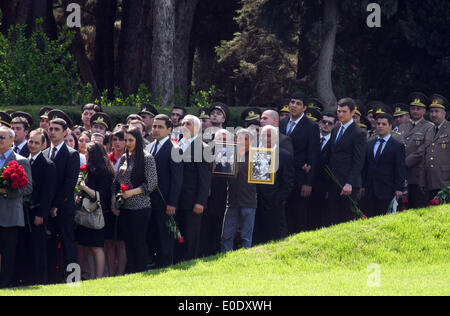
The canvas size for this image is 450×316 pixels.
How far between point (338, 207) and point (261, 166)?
71.6 inches

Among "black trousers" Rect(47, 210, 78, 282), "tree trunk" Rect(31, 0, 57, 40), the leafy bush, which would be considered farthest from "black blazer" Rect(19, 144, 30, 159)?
"tree trunk" Rect(31, 0, 57, 40)

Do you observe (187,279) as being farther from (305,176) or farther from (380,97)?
(380,97)

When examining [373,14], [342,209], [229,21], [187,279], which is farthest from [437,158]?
[229,21]

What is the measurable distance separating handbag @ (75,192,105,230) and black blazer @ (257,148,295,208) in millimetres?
2518

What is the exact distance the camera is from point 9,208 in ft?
33.5

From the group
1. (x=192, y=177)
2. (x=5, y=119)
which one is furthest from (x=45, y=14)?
(x=192, y=177)

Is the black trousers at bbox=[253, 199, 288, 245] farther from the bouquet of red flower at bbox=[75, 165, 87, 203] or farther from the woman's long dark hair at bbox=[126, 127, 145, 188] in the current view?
the bouquet of red flower at bbox=[75, 165, 87, 203]

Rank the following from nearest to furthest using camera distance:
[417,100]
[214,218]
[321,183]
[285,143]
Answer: [285,143] < [214,218] < [321,183] < [417,100]

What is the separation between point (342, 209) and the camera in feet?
43.3

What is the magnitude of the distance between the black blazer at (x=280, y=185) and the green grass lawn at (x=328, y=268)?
2.15 feet

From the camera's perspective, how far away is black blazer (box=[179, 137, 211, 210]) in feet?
38.2

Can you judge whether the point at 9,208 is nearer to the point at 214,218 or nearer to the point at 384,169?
the point at 214,218

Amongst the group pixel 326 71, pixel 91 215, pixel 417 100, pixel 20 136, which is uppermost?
pixel 326 71

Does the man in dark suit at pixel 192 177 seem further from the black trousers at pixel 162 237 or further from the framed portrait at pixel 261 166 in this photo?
the framed portrait at pixel 261 166
